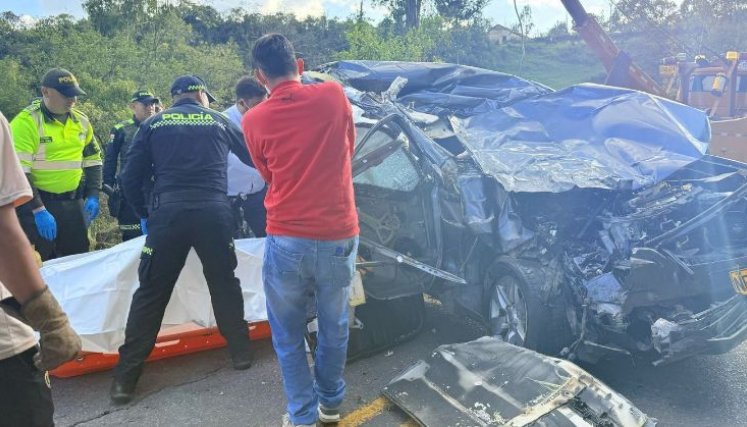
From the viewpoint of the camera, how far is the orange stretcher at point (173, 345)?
3.66m

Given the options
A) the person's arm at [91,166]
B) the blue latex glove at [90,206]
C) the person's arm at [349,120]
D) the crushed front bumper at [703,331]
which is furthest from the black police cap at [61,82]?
the crushed front bumper at [703,331]

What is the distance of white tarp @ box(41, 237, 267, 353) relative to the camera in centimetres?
366

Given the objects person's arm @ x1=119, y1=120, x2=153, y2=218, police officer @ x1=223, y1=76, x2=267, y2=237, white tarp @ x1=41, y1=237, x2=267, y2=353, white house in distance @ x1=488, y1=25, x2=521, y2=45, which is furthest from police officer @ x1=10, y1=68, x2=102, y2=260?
white house in distance @ x1=488, y1=25, x2=521, y2=45

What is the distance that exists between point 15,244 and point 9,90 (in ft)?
44.0

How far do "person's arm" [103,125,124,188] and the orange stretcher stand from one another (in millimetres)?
2030

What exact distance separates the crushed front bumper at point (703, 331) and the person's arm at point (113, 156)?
15.0 feet

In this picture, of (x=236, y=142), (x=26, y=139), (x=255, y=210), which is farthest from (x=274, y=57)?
(x=26, y=139)

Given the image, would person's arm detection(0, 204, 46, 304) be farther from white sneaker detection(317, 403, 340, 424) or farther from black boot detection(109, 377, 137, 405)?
black boot detection(109, 377, 137, 405)

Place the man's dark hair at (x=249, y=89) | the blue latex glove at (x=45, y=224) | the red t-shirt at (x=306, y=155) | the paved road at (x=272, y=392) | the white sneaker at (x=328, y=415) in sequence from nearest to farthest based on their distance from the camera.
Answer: the red t-shirt at (x=306, y=155) < the white sneaker at (x=328, y=415) < the paved road at (x=272, y=392) < the blue latex glove at (x=45, y=224) < the man's dark hair at (x=249, y=89)

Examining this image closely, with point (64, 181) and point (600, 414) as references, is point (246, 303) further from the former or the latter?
point (600, 414)

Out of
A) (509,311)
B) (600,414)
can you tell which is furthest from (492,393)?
(509,311)

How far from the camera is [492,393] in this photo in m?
2.99

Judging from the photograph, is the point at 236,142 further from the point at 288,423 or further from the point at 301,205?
the point at 288,423

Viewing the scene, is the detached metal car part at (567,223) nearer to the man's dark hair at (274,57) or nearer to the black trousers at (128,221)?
the man's dark hair at (274,57)
